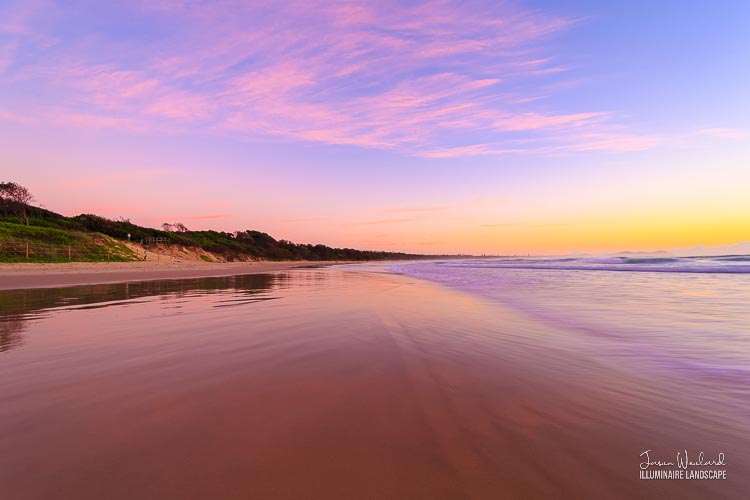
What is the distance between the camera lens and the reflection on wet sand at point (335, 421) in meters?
1.93

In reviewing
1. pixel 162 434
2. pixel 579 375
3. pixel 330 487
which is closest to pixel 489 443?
pixel 330 487

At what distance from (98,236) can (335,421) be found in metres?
49.3

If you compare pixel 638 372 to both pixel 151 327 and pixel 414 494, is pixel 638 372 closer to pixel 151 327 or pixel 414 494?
pixel 414 494

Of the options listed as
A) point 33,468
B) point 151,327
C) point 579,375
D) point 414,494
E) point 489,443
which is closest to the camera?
point 414,494

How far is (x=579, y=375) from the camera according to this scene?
3.76 m

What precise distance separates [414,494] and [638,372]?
3591mm
